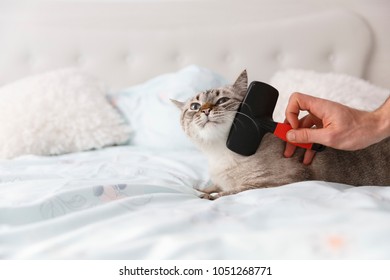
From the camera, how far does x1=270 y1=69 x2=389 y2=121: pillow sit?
167 centimetres

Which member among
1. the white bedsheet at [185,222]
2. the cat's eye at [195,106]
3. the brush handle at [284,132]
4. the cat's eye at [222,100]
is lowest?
the white bedsheet at [185,222]

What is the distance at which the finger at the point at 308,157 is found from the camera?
103cm

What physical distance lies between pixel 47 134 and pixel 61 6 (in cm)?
86

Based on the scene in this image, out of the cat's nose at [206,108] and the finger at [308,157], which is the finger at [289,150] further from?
the cat's nose at [206,108]

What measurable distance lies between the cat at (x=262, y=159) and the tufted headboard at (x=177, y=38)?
1140 millimetres

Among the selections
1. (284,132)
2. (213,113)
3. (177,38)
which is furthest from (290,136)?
(177,38)

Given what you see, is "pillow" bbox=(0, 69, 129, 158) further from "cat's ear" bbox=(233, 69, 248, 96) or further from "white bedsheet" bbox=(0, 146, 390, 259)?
"cat's ear" bbox=(233, 69, 248, 96)

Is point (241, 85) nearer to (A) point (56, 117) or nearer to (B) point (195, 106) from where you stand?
(B) point (195, 106)

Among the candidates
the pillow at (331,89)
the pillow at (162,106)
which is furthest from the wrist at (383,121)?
the pillow at (162,106)

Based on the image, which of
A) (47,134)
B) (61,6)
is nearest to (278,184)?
(47,134)

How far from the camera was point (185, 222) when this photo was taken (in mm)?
732

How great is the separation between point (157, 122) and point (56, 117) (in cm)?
44

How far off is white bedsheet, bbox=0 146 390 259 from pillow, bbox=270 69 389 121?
0.79m

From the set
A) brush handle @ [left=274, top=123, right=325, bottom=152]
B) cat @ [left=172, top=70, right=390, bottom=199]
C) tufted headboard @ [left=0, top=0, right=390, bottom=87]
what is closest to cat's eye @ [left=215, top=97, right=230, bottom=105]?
cat @ [left=172, top=70, right=390, bottom=199]
